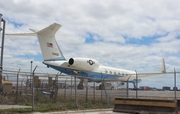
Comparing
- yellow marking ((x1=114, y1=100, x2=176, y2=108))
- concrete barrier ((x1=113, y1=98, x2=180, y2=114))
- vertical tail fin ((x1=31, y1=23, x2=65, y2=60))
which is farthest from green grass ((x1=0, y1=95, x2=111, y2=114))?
vertical tail fin ((x1=31, y1=23, x2=65, y2=60))

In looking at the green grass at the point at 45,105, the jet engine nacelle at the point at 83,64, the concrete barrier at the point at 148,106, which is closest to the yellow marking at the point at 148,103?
the concrete barrier at the point at 148,106

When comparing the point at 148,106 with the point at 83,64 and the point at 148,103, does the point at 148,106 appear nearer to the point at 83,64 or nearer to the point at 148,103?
the point at 148,103

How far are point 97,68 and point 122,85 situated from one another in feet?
60.0

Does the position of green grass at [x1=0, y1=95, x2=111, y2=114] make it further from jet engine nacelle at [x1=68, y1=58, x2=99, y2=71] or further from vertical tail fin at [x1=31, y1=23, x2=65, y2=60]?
vertical tail fin at [x1=31, y1=23, x2=65, y2=60]

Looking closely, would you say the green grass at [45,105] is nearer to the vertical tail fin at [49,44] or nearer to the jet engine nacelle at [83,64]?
the jet engine nacelle at [83,64]

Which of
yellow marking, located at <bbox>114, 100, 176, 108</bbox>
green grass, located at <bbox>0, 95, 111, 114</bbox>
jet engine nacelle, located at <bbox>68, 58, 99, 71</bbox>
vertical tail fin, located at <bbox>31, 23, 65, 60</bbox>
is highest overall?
vertical tail fin, located at <bbox>31, 23, 65, 60</bbox>

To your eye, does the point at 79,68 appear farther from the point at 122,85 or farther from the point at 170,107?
the point at 170,107

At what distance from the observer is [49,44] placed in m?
34.2

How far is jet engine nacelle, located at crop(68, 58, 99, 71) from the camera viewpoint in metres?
33.6

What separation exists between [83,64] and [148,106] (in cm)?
2164

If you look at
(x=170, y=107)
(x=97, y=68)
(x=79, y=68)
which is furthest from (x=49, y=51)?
(x=170, y=107)

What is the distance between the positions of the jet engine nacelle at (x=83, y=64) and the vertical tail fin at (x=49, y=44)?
94.1 inches

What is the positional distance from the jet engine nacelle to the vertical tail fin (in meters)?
2.39

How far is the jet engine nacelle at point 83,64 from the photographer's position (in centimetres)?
3362
